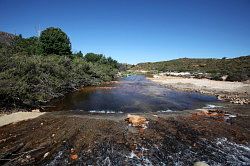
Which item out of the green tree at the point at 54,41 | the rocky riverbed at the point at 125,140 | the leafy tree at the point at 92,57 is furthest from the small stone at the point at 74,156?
the leafy tree at the point at 92,57

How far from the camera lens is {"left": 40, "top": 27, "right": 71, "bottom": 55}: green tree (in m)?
51.1

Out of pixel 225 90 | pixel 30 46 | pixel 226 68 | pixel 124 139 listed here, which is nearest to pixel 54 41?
pixel 30 46

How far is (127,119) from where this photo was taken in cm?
1502

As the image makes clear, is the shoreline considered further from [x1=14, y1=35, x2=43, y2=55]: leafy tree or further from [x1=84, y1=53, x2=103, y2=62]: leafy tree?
[x1=84, y1=53, x2=103, y2=62]: leafy tree

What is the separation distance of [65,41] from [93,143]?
4687 cm

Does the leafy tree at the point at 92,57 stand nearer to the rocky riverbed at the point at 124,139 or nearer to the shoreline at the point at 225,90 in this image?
the shoreline at the point at 225,90

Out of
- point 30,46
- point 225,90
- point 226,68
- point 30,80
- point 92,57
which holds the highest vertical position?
point 30,46

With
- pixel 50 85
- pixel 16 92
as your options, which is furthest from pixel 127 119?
pixel 50 85

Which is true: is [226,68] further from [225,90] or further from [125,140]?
[125,140]

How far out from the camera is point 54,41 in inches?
2031

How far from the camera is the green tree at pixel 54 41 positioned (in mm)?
51125

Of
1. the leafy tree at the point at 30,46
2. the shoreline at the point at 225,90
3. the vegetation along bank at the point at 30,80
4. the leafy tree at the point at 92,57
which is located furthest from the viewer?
the leafy tree at the point at 92,57

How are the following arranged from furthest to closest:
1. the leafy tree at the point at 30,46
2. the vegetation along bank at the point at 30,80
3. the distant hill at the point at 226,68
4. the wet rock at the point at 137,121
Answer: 1. the leafy tree at the point at 30,46
2. the distant hill at the point at 226,68
3. the vegetation along bank at the point at 30,80
4. the wet rock at the point at 137,121

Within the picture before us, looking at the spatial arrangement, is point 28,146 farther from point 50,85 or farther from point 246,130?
point 50,85
